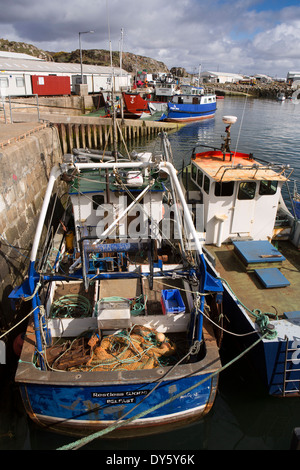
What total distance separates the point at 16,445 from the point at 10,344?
97.8 inches

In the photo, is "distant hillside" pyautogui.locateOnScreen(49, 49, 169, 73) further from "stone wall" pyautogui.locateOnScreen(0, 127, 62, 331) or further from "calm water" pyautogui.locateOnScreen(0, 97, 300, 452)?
"calm water" pyautogui.locateOnScreen(0, 97, 300, 452)

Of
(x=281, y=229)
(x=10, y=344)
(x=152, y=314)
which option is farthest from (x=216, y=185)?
(x=10, y=344)

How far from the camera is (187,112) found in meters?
49.1

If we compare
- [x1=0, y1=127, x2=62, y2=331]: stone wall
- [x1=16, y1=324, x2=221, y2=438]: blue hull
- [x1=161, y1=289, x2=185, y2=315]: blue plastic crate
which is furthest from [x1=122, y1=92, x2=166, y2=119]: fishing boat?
[x1=16, y1=324, x2=221, y2=438]: blue hull

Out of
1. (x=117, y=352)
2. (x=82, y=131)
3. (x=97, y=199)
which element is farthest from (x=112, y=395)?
(x=82, y=131)

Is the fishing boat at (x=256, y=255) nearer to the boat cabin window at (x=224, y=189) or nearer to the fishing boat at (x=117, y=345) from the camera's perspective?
the boat cabin window at (x=224, y=189)

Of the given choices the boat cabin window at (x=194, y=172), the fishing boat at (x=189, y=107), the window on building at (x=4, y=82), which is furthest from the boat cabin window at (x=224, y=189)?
the fishing boat at (x=189, y=107)

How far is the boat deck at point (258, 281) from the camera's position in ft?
25.0

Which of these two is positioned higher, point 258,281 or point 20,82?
point 20,82

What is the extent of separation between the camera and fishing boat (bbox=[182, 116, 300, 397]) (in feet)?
21.2

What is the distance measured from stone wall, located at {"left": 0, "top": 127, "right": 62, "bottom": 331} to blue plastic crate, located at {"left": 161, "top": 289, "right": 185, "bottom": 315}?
13.6 ft

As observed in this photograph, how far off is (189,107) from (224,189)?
4424 centimetres

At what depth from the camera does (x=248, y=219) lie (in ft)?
31.5

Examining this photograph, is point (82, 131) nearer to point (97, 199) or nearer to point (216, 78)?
point (97, 199)
